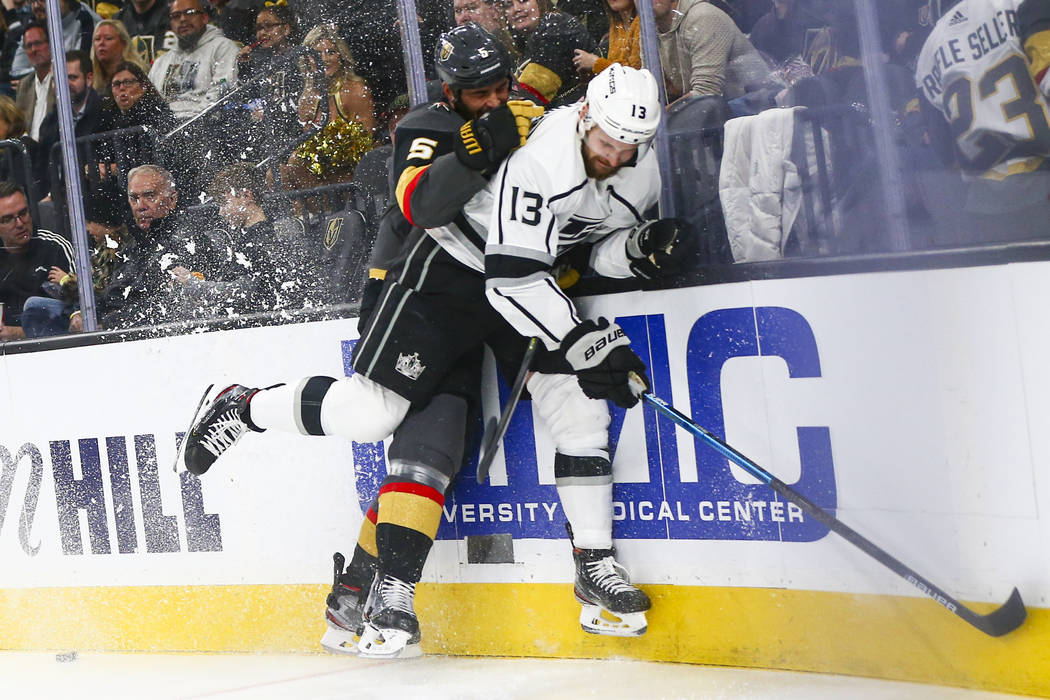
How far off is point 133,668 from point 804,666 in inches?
77.4

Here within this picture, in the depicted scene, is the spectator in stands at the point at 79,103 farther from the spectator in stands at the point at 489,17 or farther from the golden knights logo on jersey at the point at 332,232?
the spectator in stands at the point at 489,17

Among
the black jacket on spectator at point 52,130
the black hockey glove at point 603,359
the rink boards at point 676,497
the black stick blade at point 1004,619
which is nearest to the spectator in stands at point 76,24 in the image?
the black jacket on spectator at point 52,130

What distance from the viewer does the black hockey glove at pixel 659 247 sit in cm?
246

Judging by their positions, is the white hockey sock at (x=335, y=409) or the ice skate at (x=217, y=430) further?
the ice skate at (x=217, y=430)

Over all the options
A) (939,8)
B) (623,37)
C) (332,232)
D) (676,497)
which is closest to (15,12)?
(332,232)

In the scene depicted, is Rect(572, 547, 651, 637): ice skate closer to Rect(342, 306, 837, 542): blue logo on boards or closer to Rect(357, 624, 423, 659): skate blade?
Rect(342, 306, 837, 542): blue logo on boards

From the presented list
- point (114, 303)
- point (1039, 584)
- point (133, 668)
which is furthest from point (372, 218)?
point (1039, 584)

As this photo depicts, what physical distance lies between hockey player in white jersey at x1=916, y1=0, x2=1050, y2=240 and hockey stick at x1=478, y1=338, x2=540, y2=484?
1017 millimetres

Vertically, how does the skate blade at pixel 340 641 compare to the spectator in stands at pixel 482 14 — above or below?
below

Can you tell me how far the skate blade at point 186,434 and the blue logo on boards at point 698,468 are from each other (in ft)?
2.70

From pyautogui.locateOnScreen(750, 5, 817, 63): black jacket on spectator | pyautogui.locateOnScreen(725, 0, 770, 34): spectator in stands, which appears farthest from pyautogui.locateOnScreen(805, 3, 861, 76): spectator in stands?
pyautogui.locateOnScreen(725, 0, 770, 34): spectator in stands

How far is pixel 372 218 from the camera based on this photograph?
9.84 feet

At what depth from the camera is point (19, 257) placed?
3.55 m

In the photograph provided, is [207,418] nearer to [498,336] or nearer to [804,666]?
[498,336]
